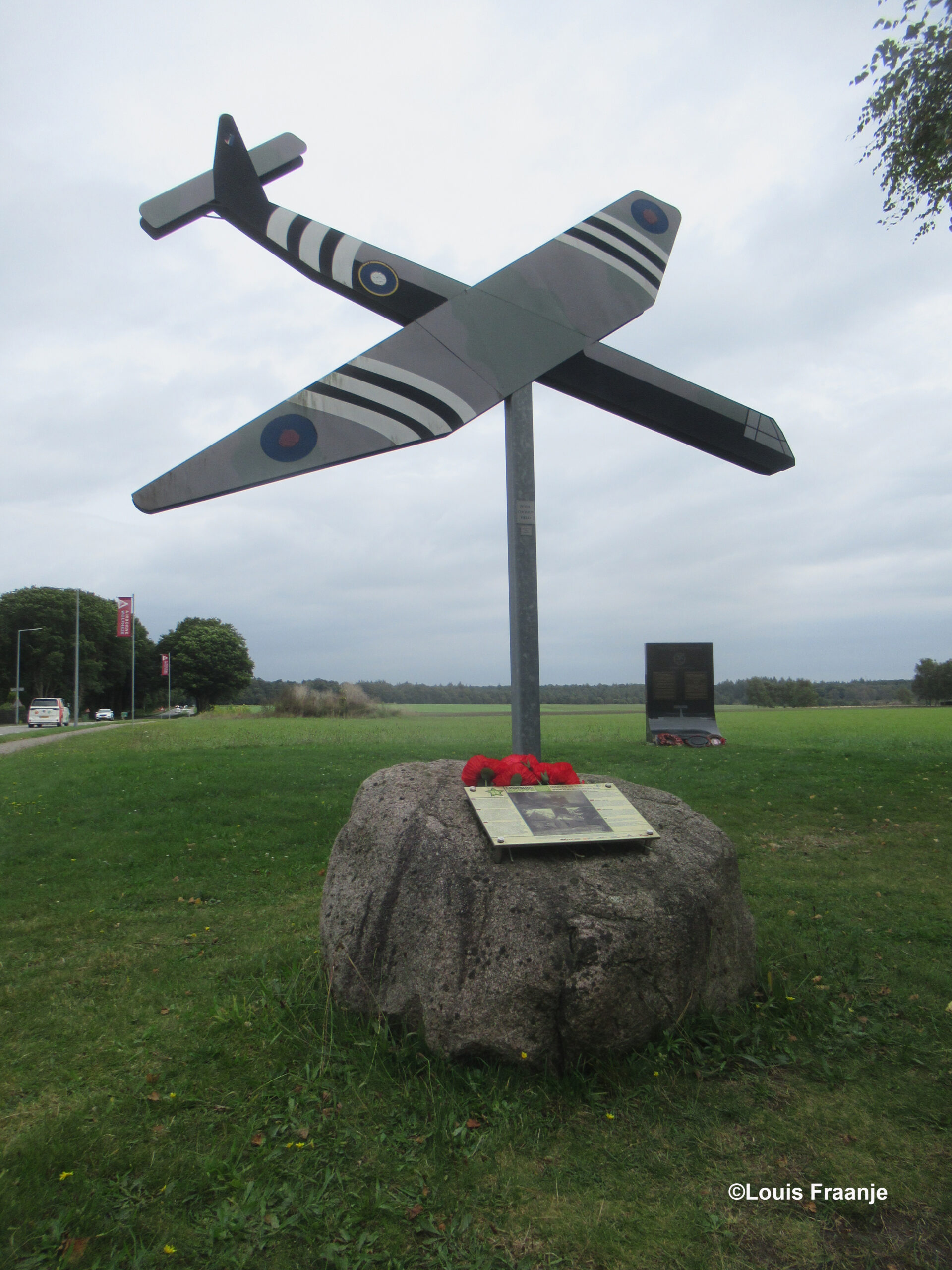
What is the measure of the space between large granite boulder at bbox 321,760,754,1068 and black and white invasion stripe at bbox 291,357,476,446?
314 centimetres

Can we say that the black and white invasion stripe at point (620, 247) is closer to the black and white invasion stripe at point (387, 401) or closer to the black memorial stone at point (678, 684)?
the black and white invasion stripe at point (387, 401)

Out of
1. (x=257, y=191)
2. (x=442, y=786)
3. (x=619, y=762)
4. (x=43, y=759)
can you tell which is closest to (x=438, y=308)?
(x=257, y=191)

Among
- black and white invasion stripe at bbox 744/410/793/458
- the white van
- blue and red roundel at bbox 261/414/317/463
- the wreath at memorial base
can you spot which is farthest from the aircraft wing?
the white van

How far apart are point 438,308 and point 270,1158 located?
6.14m

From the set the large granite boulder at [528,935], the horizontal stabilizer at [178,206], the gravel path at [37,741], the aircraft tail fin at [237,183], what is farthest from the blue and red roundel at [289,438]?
the gravel path at [37,741]

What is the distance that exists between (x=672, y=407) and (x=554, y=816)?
5.51 metres

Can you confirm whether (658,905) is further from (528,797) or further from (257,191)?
(257,191)

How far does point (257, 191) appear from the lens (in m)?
6.73

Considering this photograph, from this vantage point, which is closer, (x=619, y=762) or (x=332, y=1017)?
(x=332, y=1017)

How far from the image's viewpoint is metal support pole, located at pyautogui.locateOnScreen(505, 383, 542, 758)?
22.1 ft

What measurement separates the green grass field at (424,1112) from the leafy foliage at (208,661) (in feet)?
168

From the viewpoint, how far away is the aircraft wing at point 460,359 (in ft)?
18.2

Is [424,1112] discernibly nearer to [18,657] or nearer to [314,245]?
[314,245]

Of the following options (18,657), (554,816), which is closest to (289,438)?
(554,816)
